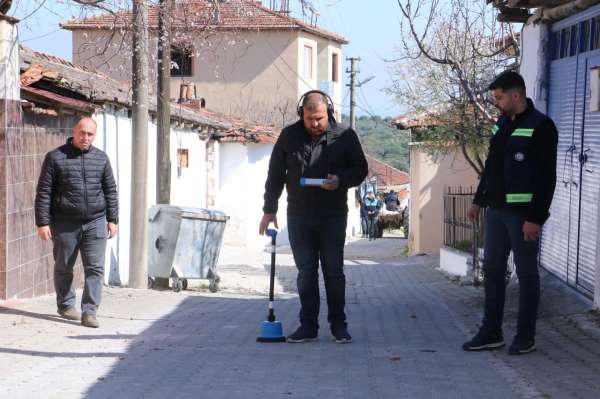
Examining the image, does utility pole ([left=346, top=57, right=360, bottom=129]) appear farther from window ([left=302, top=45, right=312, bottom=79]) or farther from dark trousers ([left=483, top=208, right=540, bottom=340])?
dark trousers ([left=483, top=208, right=540, bottom=340])

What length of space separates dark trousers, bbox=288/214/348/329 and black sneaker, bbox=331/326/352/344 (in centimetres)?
4

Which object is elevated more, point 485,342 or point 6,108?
point 6,108

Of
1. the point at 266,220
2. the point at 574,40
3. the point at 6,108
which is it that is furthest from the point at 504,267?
the point at 6,108

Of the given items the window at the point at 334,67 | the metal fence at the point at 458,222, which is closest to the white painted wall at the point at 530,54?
the metal fence at the point at 458,222

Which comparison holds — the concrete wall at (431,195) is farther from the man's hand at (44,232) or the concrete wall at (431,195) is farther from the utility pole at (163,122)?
the man's hand at (44,232)

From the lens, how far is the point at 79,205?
956cm

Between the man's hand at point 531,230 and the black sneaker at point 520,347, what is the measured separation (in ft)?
2.54

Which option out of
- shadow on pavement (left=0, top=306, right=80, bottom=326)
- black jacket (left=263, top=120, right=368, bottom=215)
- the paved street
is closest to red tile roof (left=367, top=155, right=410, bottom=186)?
the paved street

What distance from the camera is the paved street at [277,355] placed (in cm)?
660

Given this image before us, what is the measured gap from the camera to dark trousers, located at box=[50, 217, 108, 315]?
9.62 metres

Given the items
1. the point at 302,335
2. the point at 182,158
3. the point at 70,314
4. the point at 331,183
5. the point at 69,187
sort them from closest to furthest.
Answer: the point at 331,183 → the point at 302,335 → the point at 69,187 → the point at 70,314 → the point at 182,158

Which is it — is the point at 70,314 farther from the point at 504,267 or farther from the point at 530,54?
the point at 530,54

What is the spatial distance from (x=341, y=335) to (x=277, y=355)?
75 cm

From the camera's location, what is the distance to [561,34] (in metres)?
12.0
